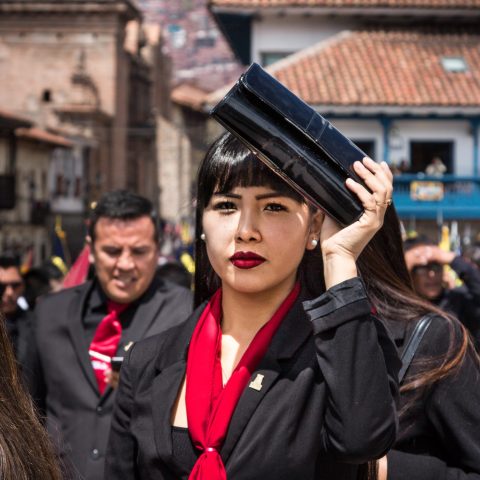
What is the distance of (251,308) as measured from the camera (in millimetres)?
2467

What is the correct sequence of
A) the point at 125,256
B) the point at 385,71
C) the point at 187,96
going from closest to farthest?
the point at 125,256 → the point at 385,71 → the point at 187,96

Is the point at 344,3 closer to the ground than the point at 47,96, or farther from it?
closer to the ground

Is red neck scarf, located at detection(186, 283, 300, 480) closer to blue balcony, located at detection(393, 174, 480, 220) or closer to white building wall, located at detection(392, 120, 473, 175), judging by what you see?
blue balcony, located at detection(393, 174, 480, 220)

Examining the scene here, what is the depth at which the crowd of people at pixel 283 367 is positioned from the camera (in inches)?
84.3

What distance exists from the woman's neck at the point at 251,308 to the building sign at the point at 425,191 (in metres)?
20.6

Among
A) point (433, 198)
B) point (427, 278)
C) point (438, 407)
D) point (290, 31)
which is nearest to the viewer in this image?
point (438, 407)

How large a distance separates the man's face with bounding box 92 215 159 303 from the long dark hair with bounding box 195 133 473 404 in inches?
63.1

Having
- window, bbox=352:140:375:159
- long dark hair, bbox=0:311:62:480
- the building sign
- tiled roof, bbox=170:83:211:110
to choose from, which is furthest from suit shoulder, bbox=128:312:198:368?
tiled roof, bbox=170:83:211:110

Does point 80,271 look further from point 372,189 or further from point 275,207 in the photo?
point 372,189

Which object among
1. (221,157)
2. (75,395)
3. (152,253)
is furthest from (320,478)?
(152,253)

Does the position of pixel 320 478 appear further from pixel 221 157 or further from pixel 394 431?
pixel 221 157

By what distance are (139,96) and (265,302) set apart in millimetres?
53755

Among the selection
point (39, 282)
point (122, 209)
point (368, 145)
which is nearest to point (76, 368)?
point (122, 209)

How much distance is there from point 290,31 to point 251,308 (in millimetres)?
23846
